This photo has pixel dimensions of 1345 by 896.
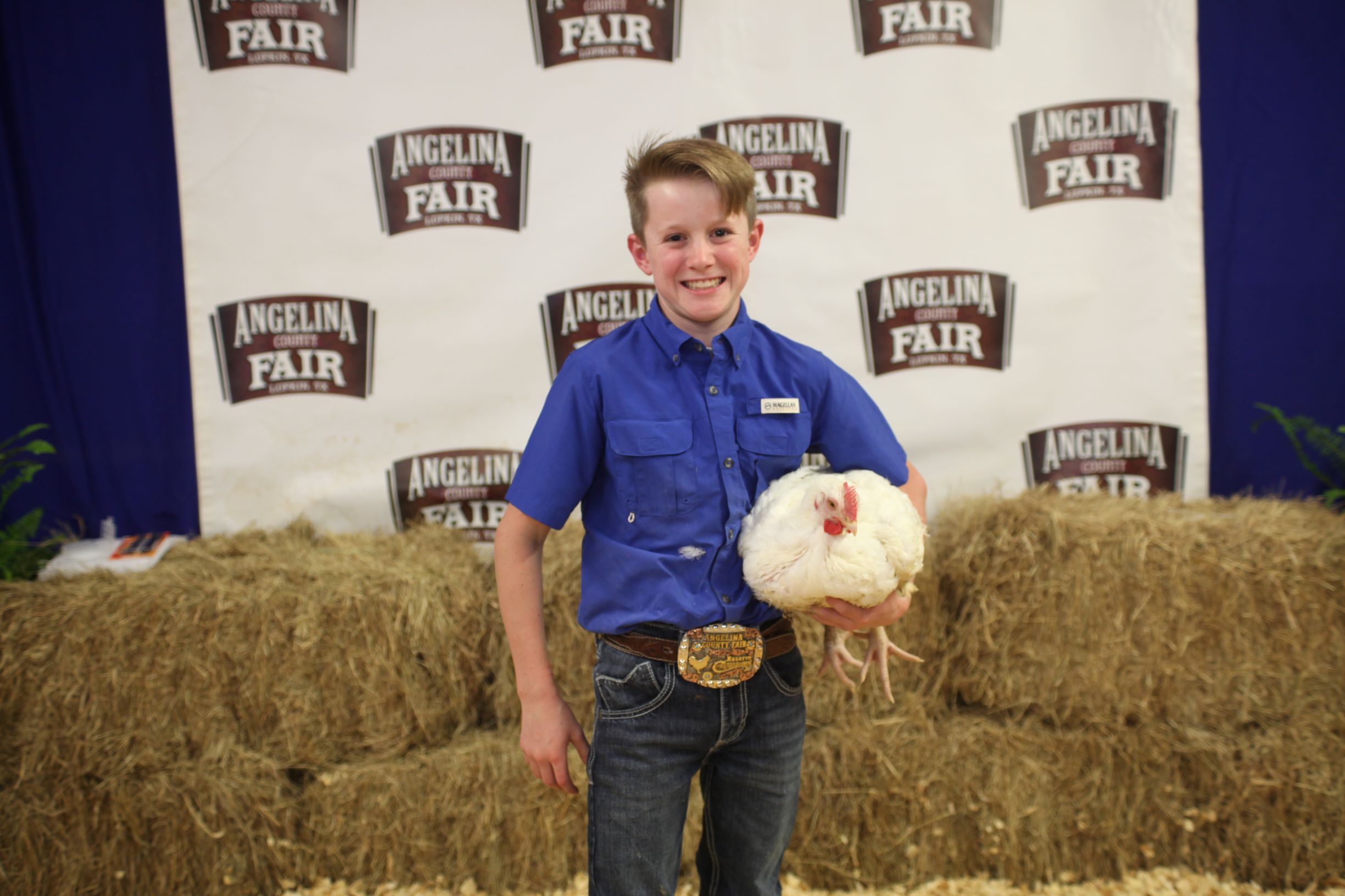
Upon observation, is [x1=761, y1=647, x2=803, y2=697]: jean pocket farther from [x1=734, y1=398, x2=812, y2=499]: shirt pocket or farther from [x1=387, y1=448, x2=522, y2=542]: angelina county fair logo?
[x1=387, y1=448, x2=522, y2=542]: angelina county fair logo

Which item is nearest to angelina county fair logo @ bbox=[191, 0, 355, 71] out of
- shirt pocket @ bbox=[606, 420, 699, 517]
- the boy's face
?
the boy's face

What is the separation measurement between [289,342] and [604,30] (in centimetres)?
143

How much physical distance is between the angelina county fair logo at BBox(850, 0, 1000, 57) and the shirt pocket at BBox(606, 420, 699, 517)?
1.91 meters

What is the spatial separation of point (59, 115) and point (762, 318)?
2398mm

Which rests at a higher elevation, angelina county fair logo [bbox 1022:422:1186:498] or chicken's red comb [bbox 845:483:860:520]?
chicken's red comb [bbox 845:483:860:520]

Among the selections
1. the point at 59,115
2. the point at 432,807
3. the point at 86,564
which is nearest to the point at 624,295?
the point at 432,807

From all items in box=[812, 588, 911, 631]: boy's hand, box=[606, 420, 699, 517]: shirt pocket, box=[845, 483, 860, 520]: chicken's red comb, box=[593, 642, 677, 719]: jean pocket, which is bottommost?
box=[593, 642, 677, 719]: jean pocket

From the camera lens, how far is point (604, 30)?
259 cm

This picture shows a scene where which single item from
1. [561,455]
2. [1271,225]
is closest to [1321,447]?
[1271,225]

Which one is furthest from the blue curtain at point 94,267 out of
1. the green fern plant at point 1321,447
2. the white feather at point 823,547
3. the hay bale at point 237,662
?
the green fern plant at point 1321,447

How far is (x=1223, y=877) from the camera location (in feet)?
7.32

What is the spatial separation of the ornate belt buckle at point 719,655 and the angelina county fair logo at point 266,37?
228 centimetres

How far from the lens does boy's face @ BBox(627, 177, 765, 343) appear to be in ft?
4.14

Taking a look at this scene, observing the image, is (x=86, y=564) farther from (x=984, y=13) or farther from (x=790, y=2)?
(x=984, y=13)
